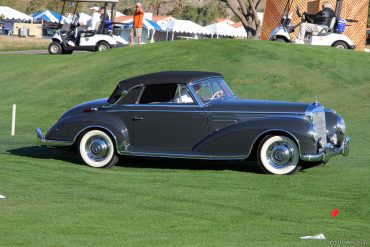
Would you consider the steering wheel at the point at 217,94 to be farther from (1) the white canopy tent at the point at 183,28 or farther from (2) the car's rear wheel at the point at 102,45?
(1) the white canopy tent at the point at 183,28

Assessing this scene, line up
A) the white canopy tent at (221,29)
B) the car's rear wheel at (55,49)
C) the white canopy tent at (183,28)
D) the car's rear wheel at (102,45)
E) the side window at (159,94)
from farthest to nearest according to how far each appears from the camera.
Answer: the white canopy tent at (221,29) → the white canopy tent at (183,28) → the car's rear wheel at (55,49) → the car's rear wheel at (102,45) → the side window at (159,94)

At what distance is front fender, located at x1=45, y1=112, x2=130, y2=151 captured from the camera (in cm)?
1291

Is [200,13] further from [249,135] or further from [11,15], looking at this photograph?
[249,135]

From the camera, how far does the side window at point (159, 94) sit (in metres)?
12.9

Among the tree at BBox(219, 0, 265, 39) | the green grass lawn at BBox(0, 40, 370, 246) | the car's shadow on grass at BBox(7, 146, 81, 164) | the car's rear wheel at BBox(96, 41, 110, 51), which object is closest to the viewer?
the green grass lawn at BBox(0, 40, 370, 246)

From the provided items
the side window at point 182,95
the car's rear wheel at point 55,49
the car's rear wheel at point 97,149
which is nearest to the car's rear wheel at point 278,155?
the side window at point 182,95

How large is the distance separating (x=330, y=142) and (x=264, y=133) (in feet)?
4.38

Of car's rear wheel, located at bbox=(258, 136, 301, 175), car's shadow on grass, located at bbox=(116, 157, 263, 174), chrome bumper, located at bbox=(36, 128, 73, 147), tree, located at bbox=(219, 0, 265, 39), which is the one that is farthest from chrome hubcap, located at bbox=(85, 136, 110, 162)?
tree, located at bbox=(219, 0, 265, 39)

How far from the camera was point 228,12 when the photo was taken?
10344 cm

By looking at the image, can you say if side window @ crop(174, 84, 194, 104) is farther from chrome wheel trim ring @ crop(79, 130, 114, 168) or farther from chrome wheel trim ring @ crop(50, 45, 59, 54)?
chrome wheel trim ring @ crop(50, 45, 59, 54)

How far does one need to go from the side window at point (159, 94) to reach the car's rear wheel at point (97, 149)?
31.3 inches

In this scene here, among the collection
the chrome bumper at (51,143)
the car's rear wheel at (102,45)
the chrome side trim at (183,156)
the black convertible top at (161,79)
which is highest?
the car's rear wheel at (102,45)

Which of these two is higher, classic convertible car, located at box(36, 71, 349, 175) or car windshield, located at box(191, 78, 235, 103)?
car windshield, located at box(191, 78, 235, 103)

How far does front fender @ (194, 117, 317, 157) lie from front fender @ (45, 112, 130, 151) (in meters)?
1.14
